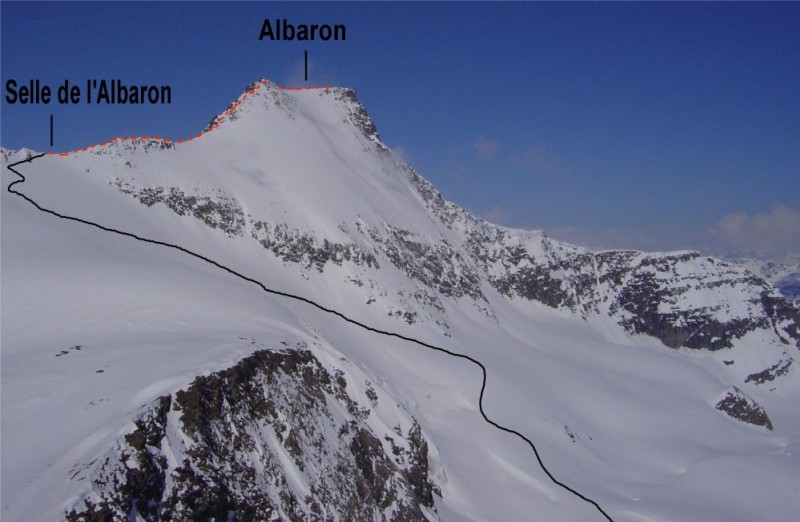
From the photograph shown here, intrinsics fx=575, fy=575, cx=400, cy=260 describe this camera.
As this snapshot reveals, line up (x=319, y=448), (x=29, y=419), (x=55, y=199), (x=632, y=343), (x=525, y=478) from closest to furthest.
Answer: (x=29, y=419) < (x=319, y=448) < (x=525, y=478) < (x=55, y=199) < (x=632, y=343)

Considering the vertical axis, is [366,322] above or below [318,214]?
below

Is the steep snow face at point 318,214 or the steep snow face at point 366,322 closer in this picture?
the steep snow face at point 366,322

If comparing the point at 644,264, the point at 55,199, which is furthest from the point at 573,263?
the point at 55,199

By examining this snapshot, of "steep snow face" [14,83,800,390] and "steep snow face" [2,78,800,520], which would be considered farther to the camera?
"steep snow face" [14,83,800,390]

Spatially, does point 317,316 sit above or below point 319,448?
above

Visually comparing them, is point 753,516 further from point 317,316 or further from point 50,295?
point 50,295

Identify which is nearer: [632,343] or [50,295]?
[50,295]

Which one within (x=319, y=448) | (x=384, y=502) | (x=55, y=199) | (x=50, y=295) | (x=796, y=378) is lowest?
(x=796, y=378)

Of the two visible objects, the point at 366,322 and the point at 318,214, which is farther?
the point at 318,214
